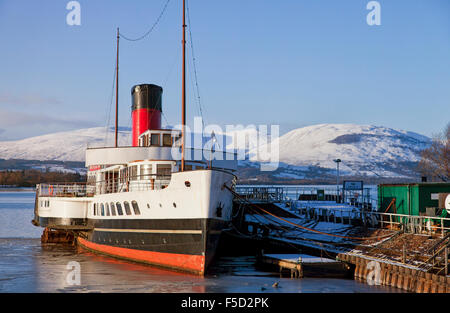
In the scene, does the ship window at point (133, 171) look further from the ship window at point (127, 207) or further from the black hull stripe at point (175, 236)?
the black hull stripe at point (175, 236)

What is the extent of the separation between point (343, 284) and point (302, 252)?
6352mm

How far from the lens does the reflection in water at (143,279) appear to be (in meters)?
21.6

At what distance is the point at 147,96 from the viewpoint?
3381 cm

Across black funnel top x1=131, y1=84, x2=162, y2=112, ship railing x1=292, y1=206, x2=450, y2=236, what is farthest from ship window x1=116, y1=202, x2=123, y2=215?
ship railing x1=292, y1=206, x2=450, y2=236

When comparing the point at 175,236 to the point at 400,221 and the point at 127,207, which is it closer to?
the point at 127,207

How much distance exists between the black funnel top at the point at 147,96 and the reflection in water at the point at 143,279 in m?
10.8

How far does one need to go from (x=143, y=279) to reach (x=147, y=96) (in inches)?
574

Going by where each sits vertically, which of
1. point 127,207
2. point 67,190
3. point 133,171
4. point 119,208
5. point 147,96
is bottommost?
point 119,208

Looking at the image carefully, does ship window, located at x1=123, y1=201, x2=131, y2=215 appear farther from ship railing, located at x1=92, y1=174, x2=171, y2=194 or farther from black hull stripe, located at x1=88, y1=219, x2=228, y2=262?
ship railing, located at x1=92, y1=174, x2=171, y2=194

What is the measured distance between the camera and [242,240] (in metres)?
33.9

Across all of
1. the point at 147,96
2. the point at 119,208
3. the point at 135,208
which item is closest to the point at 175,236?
the point at 135,208

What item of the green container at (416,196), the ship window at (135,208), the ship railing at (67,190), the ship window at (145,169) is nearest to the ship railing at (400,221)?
the green container at (416,196)

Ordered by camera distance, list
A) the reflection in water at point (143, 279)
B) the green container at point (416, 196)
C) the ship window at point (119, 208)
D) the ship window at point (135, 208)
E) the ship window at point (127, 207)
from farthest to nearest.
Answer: the green container at point (416, 196) → the ship window at point (119, 208) → the ship window at point (127, 207) → the ship window at point (135, 208) → the reflection in water at point (143, 279)
